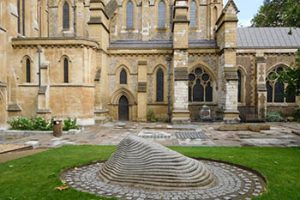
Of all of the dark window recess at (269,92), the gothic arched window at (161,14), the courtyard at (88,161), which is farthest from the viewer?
the gothic arched window at (161,14)

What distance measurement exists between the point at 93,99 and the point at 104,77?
3.31 metres

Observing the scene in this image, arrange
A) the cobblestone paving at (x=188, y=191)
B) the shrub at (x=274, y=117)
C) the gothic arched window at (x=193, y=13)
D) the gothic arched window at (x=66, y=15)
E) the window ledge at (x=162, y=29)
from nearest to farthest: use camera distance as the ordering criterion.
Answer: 1. the cobblestone paving at (x=188, y=191)
2. the shrub at (x=274, y=117)
3. the window ledge at (x=162, y=29)
4. the gothic arched window at (x=193, y=13)
5. the gothic arched window at (x=66, y=15)

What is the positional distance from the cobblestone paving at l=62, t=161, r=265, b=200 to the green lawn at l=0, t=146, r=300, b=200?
12.7 inches

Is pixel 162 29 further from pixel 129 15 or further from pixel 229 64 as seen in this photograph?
→ pixel 229 64

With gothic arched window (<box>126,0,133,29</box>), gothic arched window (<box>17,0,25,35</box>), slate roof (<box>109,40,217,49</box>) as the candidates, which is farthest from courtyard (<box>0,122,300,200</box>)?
gothic arched window (<box>126,0,133,29</box>)

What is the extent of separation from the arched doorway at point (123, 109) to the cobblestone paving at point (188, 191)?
18359mm

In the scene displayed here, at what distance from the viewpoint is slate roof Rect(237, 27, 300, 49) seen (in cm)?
2739

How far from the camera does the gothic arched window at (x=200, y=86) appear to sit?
2627 cm

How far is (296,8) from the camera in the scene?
1107cm

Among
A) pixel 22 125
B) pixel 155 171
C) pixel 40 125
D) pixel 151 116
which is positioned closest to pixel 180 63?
pixel 151 116

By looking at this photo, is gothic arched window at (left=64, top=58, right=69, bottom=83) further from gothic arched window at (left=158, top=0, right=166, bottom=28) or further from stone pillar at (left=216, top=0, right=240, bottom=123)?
gothic arched window at (left=158, top=0, right=166, bottom=28)

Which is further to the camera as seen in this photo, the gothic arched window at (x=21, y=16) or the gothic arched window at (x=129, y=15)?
the gothic arched window at (x=129, y=15)

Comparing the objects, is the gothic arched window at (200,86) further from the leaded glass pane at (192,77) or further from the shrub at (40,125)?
the shrub at (40,125)

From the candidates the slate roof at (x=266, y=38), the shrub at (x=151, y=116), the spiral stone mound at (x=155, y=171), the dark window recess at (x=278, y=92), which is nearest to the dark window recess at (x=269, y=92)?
the dark window recess at (x=278, y=92)
